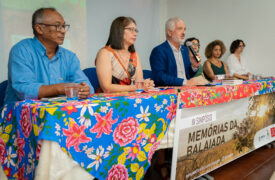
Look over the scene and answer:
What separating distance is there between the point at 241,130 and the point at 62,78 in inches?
53.7

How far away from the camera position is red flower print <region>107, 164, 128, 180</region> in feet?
3.07

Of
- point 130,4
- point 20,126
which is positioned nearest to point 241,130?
point 20,126

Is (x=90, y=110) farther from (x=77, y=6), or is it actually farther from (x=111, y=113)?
(x=77, y=6)

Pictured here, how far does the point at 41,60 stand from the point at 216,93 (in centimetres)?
111

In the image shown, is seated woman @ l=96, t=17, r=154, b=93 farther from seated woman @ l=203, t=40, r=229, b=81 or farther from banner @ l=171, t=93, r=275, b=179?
seated woman @ l=203, t=40, r=229, b=81

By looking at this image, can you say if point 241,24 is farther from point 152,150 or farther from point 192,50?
point 152,150

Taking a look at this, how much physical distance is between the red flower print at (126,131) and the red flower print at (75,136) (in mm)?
144

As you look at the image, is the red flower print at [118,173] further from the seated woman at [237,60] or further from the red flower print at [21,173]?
the seated woman at [237,60]

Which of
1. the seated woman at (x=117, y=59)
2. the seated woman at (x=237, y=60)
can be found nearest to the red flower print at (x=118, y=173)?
the seated woman at (x=117, y=59)

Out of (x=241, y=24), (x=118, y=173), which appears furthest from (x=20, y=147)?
(x=241, y=24)

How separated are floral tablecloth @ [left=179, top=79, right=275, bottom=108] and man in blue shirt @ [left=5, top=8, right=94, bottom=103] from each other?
732 millimetres

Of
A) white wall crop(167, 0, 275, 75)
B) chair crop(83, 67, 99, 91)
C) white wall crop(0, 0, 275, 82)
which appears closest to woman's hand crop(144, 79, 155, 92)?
chair crop(83, 67, 99, 91)

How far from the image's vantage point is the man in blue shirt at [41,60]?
123 cm

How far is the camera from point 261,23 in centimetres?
397
